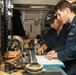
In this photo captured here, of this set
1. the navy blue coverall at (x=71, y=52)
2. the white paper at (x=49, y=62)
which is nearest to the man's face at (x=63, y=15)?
the navy blue coverall at (x=71, y=52)

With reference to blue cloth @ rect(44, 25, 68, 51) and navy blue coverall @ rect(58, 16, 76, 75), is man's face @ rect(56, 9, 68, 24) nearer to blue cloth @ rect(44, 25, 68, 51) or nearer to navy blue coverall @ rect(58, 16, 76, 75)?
navy blue coverall @ rect(58, 16, 76, 75)

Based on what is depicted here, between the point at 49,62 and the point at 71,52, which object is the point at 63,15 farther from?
the point at 49,62

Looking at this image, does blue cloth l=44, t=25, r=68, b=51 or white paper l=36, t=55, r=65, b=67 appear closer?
white paper l=36, t=55, r=65, b=67

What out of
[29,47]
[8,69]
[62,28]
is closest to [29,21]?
[29,47]

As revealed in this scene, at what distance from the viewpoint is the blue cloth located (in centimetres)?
263

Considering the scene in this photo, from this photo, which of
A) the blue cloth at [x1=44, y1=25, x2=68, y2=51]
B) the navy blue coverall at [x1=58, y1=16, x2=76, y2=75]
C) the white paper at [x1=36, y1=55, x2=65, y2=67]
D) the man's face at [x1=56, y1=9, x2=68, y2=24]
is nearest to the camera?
the white paper at [x1=36, y1=55, x2=65, y2=67]

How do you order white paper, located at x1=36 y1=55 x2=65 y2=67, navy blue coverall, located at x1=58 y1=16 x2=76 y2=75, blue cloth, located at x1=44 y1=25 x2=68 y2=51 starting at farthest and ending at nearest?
1. blue cloth, located at x1=44 y1=25 x2=68 y2=51
2. navy blue coverall, located at x1=58 y1=16 x2=76 y2=75
3. white paper, located at x1=36 y1=55 x2=65 y2=67

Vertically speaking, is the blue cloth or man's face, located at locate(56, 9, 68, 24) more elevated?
man's face, located at locate(56, 9, 68, 24)

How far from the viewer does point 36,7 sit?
3568 mm

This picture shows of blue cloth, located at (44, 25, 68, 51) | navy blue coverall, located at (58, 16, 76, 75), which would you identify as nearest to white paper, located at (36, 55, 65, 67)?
navy blue coverall, located at (58, 16, 76, 75)

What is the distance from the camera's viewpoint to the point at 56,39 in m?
2.74

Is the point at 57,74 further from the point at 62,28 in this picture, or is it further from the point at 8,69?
the point at 62,28

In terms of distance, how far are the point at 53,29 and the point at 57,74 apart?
4.09ft

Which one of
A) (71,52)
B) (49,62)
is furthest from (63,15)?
(49,62)
